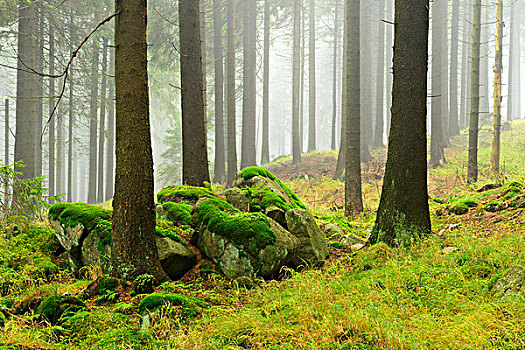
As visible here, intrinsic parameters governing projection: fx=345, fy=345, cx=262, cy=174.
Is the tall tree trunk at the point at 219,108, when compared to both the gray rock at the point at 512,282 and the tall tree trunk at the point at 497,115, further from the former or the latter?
the gray rock at the point at 512,282

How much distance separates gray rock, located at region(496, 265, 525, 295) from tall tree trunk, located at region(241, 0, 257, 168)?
15360mm

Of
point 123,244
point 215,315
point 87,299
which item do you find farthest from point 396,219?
point 87,299

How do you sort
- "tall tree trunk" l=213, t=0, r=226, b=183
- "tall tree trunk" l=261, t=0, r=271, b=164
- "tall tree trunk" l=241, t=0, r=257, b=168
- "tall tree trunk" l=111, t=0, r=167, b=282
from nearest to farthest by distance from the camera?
"tall tree trunk" l=111, t=0, r=167, b=282, "tall tree trunk" l=213, t=0, r=226, b=183, "tall tree trunk" l=241, t=0, r=257, b=168, "tall tree trunk" l=261, t=0, r=271, b=164

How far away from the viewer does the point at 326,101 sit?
5400cm

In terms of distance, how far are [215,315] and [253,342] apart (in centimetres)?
92

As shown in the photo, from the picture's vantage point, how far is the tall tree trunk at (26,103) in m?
11.7

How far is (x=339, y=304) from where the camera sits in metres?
3.87

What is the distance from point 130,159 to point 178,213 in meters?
2.31

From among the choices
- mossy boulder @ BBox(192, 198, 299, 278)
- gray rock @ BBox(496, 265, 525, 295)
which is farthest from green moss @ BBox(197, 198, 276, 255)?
gray rock @ BBox(496, 265, 525, 295)

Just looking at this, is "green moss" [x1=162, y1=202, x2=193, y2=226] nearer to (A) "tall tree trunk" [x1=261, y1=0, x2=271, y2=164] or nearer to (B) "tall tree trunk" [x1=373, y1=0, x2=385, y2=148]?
(A) "tall tree trunk" [x1=261, y1=0, x2=271, y2=164]

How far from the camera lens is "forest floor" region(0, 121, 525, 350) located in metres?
3.20

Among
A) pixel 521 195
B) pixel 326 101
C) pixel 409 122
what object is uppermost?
pixel 326 101

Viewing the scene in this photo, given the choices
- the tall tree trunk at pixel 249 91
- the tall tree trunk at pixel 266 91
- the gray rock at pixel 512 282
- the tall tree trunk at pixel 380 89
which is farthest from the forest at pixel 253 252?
the tall tree trunk at pixel 266 91

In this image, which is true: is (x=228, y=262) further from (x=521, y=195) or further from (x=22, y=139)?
(x=22, y=139)
